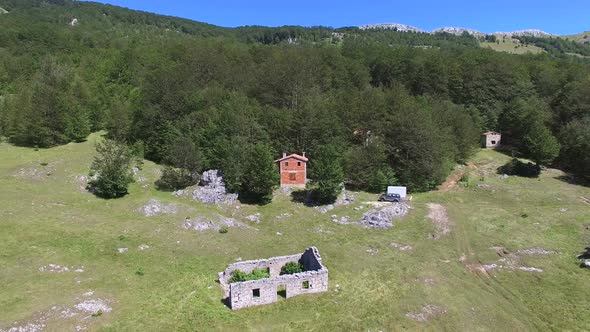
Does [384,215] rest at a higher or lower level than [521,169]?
lower

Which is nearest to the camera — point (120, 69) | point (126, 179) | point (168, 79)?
point (126, 179)

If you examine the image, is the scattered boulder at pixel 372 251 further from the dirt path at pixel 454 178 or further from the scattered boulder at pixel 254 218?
the dirt path at pixel 454 178

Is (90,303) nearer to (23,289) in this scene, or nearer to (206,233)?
(23,289)

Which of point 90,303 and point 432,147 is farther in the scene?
point 432,147

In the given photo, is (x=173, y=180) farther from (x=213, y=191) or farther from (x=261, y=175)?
(x=261, y=175)

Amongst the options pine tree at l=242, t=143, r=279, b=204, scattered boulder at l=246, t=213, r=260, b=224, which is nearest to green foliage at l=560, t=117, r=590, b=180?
pine tree at l=242, t=143, r=279, b=204

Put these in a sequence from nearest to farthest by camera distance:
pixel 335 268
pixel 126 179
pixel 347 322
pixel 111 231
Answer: pixel 347 322, pixel 335 268, pixel 111 231, pixel 126 179

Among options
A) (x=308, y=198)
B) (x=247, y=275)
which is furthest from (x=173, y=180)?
(x=247, y=275)

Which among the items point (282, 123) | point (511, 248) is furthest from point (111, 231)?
point (511, 248)
